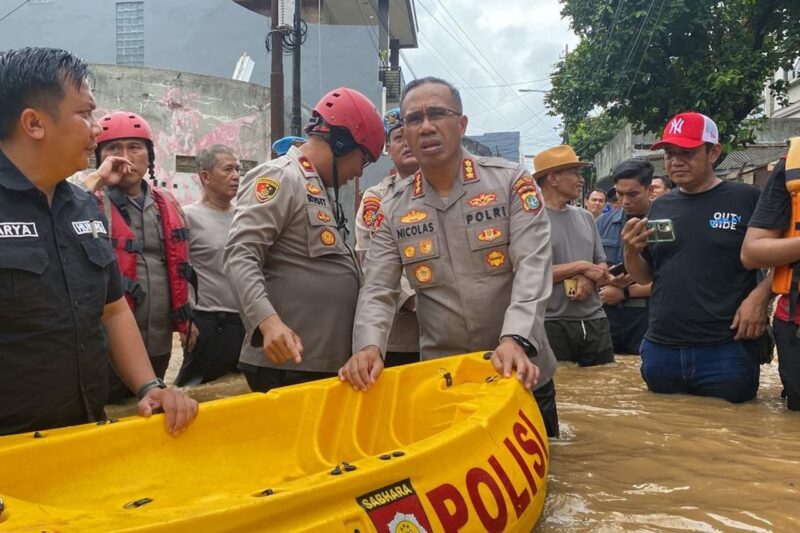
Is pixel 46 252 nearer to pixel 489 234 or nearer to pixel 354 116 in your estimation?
pixel 354 116

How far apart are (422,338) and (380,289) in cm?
36

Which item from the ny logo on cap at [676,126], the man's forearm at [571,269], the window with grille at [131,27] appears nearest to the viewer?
the ny logo on cap at [676,126]

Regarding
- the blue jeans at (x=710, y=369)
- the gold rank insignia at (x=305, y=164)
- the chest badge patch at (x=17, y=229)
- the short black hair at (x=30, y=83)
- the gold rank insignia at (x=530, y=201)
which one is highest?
the short black hair at (x=30, y=83)

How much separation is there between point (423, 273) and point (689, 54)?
1088 centimetres

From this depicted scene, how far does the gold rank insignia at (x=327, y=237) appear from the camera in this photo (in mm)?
3110

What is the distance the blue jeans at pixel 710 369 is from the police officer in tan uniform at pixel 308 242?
210 centimetres

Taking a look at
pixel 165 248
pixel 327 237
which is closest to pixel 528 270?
pixel 327 237

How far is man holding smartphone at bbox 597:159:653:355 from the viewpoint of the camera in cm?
564

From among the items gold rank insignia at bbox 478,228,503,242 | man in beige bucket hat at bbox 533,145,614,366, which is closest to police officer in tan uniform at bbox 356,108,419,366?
gold rank insignia at bbox 478,228,503,242

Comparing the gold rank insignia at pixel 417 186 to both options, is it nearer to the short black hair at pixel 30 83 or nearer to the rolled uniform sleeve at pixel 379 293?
the rolled uniform sleeve at pixel 379 293

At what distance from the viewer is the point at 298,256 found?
3.10 m

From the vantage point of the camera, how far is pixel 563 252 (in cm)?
512

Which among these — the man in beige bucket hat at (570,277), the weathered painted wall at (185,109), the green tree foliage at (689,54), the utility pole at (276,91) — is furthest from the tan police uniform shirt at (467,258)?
the weathered painted wall at (185,109)

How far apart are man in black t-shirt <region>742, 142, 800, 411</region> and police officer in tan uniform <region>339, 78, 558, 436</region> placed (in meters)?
1.37
